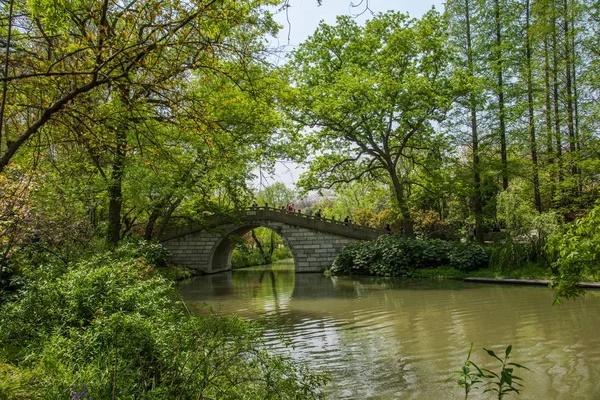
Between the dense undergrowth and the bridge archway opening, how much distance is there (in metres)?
15.4

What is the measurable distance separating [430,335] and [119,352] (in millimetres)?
5682

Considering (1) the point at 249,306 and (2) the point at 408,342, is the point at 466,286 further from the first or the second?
(2) the point at 408,342

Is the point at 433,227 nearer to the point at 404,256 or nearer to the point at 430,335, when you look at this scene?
the point at 404,256

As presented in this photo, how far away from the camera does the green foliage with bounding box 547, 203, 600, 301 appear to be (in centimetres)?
475

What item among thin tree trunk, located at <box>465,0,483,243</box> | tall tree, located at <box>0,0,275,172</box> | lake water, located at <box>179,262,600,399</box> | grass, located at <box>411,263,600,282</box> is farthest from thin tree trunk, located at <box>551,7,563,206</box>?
tall tree, located at <box>0,0,275,172</box>

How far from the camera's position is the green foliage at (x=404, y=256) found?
17.5 meters

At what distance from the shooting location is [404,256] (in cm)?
1908

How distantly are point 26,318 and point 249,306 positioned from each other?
26.8ft

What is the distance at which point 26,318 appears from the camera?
4.86 m

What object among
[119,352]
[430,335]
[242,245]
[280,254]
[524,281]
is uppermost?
[242,245]

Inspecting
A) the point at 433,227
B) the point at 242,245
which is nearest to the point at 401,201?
the point at 433,227

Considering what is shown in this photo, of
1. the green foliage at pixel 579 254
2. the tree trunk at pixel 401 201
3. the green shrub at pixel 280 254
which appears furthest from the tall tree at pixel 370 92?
the green shrub at pixel 280 254

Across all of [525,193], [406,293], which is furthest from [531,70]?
[406,293]

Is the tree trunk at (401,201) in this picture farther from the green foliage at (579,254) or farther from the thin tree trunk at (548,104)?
the green foliage at (579,254)
